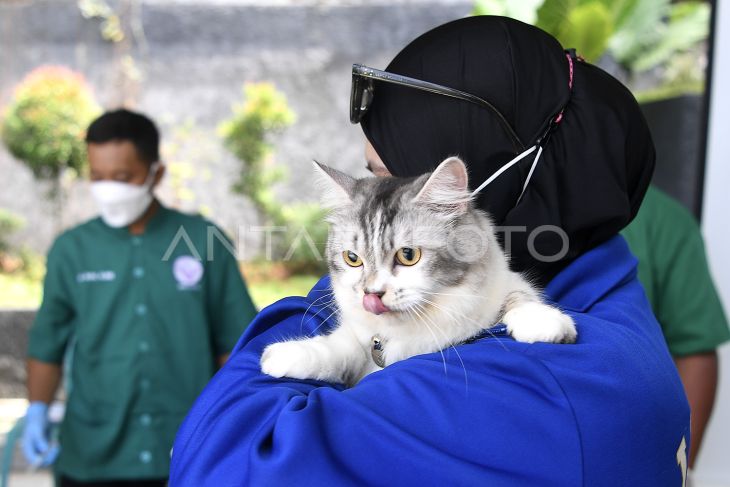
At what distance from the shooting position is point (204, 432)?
44.7 inches

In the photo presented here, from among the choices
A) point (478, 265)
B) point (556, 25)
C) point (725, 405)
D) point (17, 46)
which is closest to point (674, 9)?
point (556, 25)

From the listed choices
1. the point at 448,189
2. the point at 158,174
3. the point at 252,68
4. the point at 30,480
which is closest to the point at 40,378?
the point at 158,174

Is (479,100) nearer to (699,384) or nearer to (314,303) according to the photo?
(314,303)

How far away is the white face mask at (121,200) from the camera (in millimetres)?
2910

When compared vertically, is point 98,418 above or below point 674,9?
below

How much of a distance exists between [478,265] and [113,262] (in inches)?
78.5

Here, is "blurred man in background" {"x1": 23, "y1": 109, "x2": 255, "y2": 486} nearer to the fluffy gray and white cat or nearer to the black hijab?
the fluffy gray and white cat

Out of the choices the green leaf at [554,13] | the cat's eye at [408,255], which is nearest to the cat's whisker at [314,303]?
the cat's eye at [408,255]

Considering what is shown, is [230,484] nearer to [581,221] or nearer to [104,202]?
[581,221]

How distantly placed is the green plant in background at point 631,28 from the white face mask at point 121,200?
2470 mm

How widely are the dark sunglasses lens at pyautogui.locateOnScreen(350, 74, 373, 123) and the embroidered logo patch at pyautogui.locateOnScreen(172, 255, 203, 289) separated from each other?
1.70 meters

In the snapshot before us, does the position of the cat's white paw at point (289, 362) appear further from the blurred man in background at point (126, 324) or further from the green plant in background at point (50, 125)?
the green plant in background at point (50, 125)

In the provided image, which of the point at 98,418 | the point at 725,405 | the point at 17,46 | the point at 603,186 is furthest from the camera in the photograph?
the point at 17,46

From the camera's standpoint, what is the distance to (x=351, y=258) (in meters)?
1.41
